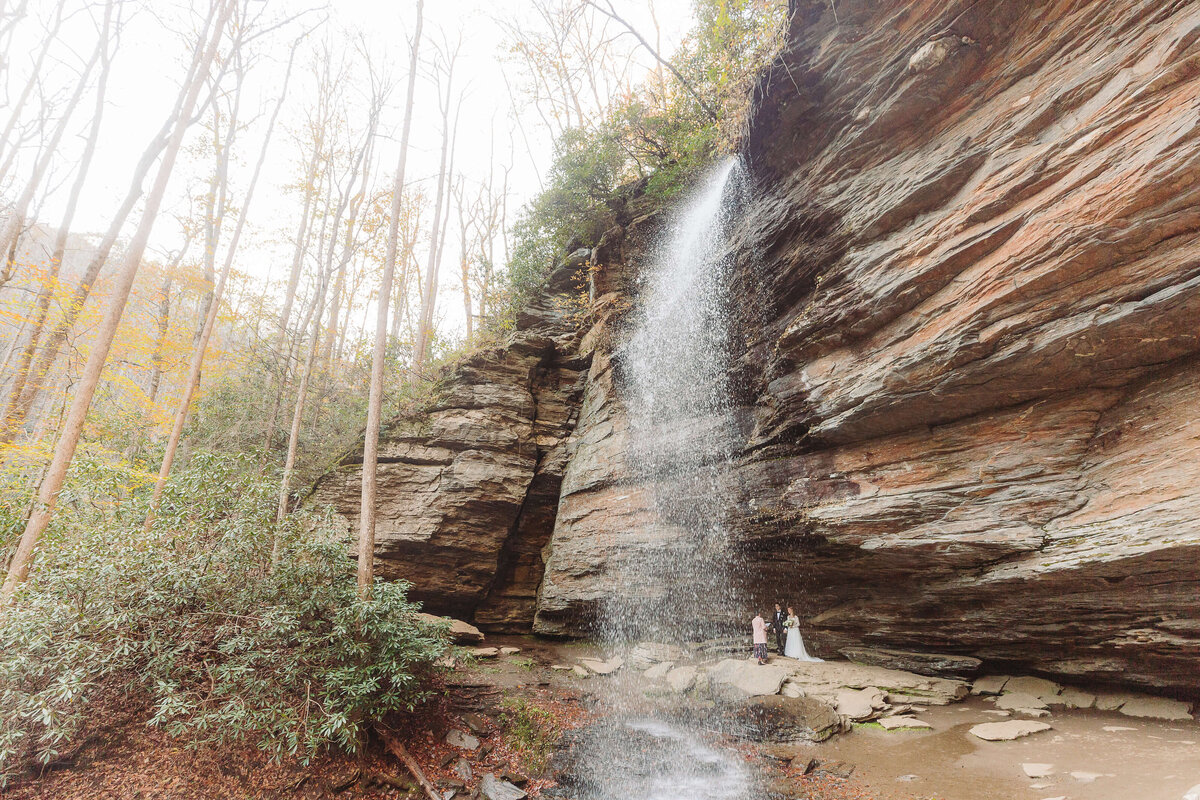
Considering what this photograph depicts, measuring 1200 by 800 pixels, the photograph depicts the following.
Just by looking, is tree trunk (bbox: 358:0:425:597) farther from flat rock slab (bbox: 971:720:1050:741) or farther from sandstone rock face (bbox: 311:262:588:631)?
flat rock slab (bbox: 971:720:1050:741)

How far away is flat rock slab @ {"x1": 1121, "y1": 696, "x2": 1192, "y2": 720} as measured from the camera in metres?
6.05

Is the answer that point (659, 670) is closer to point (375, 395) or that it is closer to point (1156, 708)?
point (1156, 708)

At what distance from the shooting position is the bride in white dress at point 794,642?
32.2 feet

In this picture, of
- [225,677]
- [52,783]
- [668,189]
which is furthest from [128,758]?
[668,189]

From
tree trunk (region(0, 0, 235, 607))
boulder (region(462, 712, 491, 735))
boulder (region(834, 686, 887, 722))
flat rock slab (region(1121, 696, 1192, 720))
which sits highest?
tree trunk (region(0, 0, 235, 607))

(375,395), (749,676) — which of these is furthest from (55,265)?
(749,676)

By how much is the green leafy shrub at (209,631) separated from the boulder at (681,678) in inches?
193

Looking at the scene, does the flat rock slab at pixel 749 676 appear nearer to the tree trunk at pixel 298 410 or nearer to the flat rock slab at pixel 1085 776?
the flat rock slab at pixel 1085 776

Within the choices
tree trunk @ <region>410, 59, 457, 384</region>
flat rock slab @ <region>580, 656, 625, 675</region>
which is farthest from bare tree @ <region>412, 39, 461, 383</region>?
flat rock slab @ <region>580, 656, 625, 675</region>

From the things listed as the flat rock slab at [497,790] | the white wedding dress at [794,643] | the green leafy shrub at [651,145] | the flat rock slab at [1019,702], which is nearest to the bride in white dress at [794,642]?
the white wedding dress at [794,643]

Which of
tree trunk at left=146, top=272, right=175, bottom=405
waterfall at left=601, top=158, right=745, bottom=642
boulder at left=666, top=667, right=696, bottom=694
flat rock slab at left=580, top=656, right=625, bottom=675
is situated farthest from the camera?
tree trunk at left=146, top=272, right=175, bottom=405

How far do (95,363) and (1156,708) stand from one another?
15.7 metres

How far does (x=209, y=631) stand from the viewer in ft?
21.5

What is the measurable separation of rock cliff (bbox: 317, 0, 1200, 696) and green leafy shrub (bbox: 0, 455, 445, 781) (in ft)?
17.6
